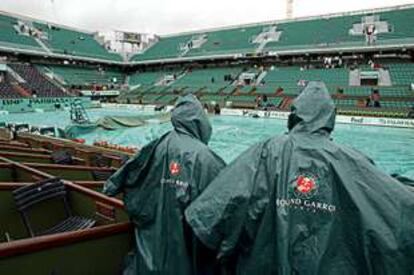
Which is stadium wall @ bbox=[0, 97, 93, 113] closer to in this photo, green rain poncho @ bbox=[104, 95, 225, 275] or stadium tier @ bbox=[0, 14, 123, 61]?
stadium tier @ bbox=[0, 14, 123, 61]

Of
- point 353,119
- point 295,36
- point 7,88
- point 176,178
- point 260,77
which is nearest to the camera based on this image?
point 176,178

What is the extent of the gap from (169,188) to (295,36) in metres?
37.3

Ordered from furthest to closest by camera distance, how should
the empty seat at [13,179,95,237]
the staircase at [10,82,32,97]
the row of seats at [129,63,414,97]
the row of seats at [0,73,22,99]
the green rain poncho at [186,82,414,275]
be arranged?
the staircase at [10,82,32,97], the row of seats at [0,73,22,99], the row of seats at [129,63,414,97], the empty seat at [13,179,95,237], the green rain poncho at [186,82,414,275]

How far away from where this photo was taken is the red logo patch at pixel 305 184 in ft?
5.76

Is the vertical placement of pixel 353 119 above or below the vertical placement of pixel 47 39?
below

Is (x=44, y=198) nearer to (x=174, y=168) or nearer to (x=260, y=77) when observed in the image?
(x=174, y=168)

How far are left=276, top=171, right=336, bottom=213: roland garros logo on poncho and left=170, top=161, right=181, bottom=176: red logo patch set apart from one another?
0.73 metres

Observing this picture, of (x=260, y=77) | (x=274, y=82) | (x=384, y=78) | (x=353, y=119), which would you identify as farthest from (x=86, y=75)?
(x=353, y=119)

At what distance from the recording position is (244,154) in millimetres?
1912

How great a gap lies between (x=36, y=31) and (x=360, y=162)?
153ft

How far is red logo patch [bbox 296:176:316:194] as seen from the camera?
5.76 feet

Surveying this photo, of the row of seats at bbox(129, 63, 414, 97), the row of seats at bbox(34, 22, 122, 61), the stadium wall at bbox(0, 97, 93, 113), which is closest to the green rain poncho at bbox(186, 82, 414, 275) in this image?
the row of seats at bbox(129, 63, 414, 97)

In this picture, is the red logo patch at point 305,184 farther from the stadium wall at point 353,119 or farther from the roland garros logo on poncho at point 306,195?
the stadium wall at point 353,119

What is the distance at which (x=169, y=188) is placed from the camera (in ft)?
7.68
